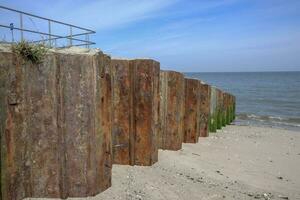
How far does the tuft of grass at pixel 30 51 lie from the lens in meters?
3.58

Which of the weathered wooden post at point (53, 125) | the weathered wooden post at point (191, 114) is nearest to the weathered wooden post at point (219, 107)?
the weathered wooden post at point (191, 114)

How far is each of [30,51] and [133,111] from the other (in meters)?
2.07

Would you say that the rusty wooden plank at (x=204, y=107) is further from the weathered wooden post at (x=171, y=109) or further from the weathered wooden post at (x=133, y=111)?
the weathered wooden post at (x=133, y=111)

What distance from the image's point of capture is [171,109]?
7.02 m

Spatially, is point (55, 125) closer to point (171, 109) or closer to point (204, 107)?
point (171, 109)

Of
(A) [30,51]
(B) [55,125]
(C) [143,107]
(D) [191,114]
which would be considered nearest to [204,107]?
(D) [191,114]

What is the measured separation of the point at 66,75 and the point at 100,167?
1.11 metres

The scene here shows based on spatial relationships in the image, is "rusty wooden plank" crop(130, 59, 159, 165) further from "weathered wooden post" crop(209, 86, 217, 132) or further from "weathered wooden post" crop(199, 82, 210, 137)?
"weathered wooden post" crop(209, 86, 217, 132)

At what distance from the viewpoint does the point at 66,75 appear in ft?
12.7

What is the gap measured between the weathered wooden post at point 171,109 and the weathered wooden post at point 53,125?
9.11 ft

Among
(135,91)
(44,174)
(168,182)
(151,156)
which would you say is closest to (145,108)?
(135,91)

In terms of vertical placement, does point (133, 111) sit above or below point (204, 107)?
above

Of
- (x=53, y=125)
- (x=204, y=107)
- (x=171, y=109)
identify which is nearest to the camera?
(x=53, y=125)

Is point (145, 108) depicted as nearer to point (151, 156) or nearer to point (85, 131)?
point (151, 156)
